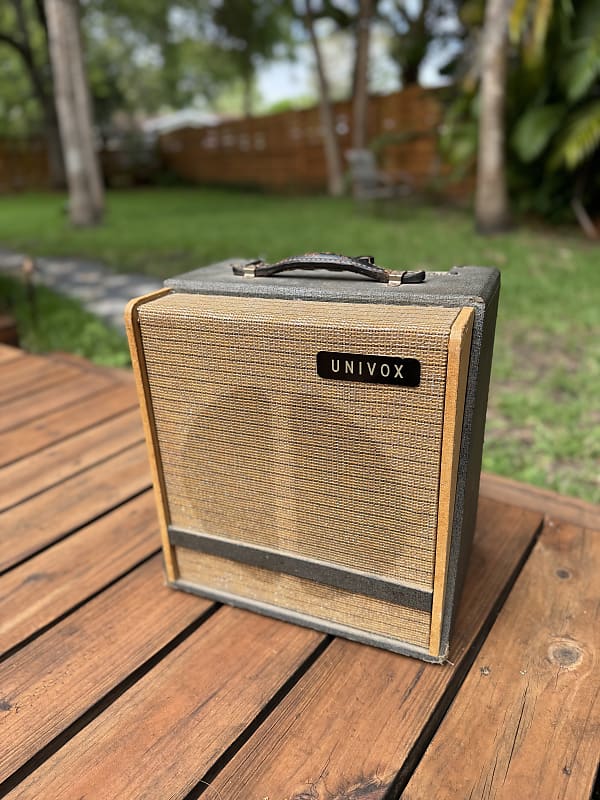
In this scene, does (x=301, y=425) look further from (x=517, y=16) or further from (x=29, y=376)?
(x=517, y=16)

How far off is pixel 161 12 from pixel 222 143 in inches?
166

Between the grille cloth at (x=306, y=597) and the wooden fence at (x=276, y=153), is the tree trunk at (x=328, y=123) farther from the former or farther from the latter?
the grille cloth at (x=306, y=597)

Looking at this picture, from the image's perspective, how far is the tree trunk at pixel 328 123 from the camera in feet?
34.8

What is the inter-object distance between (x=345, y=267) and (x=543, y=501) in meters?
0.85

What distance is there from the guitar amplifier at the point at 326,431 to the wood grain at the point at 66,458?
59 cm

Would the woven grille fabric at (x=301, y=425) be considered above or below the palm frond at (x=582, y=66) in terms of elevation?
below

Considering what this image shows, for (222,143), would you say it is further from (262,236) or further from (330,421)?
(330,421)

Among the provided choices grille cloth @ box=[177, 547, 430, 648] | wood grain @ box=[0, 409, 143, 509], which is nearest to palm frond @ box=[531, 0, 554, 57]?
wood grain @ box=[0, 409, 143, 509]

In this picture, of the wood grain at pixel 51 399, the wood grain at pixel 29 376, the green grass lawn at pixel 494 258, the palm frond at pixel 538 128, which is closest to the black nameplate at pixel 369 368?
the green grass lawn at pixel 494 258

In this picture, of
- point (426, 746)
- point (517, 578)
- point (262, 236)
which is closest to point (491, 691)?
point (426, 746)

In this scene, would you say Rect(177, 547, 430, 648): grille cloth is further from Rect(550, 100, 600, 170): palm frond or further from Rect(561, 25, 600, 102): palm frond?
Rect(561, 25, 600, 102): palm frond

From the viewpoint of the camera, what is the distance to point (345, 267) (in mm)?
1021

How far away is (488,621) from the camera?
1138 millimetres

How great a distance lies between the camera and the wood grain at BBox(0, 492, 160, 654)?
119 centimetres
